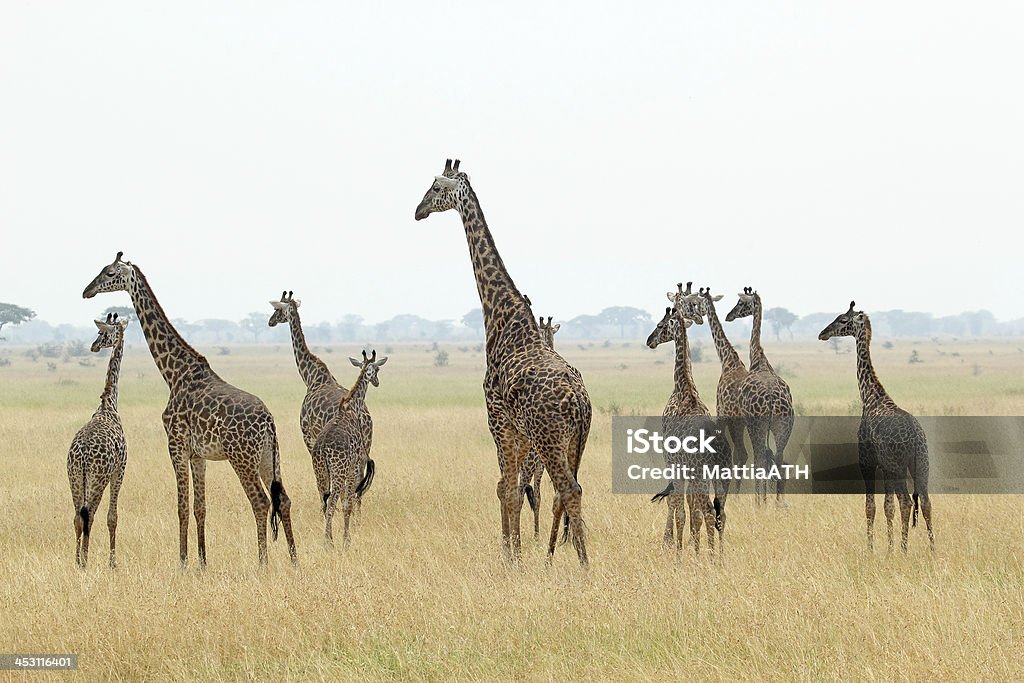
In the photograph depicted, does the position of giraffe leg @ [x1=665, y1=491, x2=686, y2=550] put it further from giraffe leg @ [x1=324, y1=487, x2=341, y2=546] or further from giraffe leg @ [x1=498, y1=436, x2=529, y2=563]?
giraffe leg @ [x1=324, y1=487, x2=341, y2=546]

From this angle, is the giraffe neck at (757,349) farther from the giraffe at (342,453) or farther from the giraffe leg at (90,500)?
the giraffe leg at (90,500)

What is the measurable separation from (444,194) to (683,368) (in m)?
2.86

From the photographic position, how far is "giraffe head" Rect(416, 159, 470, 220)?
925cm

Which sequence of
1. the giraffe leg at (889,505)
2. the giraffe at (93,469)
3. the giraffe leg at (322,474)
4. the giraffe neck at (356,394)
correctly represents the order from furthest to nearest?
the giraffe neck at (356,394) → the giraffe leg at (322,474) → the giraffe leg at (889,505) → the giraffe at (93,469)

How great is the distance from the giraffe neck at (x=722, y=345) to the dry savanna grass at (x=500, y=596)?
1810 millimetres

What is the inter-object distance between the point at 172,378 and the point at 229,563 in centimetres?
188

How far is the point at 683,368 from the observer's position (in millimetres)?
9664

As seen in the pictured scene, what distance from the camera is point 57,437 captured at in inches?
794

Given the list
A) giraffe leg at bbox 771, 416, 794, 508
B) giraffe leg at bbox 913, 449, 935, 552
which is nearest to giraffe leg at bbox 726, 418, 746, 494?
giraffe leg at bbox 771, 416, 794, 508

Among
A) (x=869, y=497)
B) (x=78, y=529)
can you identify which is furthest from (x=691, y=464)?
(x=78, y=529)

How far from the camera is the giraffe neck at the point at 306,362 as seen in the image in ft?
41.0

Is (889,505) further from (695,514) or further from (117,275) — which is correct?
(117,275)

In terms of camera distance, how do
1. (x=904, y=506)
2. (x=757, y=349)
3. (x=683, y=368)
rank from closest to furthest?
1. (x=904, y=506)
2. (x=683, y=368)
3. (x=757, y=349)

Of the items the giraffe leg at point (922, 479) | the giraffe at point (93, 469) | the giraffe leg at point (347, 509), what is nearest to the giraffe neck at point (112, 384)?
the giraffe at point (93, 469)
